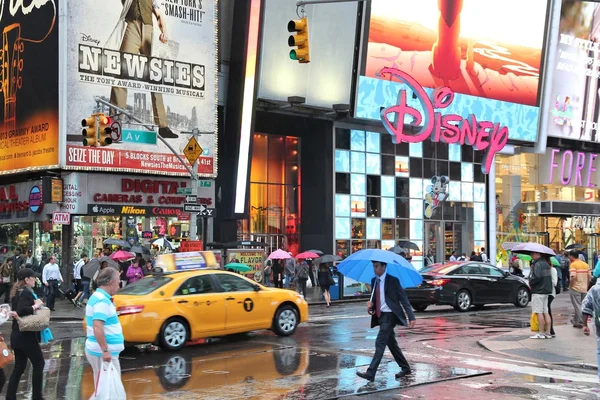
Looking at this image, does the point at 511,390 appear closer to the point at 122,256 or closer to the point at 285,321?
the point at 285,321

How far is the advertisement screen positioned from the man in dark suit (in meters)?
39.5

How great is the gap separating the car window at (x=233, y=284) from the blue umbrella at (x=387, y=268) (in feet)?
14.5

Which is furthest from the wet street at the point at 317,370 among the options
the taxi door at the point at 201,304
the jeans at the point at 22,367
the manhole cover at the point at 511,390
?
the jeans at the point at 22,367

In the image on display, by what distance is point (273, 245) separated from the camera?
40.2 meters

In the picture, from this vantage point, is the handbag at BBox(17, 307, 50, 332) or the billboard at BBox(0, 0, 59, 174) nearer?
the handbag at BBox(17, 307, 50, 332)

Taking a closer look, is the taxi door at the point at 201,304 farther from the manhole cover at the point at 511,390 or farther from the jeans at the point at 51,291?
the jeans at the point at 51,291

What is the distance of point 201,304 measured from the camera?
1516cm

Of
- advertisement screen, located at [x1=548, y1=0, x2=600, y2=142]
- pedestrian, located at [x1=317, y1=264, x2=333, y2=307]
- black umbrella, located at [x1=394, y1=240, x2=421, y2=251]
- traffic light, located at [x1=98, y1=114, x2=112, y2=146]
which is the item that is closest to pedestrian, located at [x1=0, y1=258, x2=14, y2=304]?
traffic light, located at [x1=98, y1=114, x2=112, y2=146]

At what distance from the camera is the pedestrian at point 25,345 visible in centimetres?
941

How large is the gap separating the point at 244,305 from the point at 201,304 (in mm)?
1065

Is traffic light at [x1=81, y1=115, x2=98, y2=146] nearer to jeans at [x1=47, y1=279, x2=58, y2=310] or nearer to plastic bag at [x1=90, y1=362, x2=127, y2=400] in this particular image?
jeans at [x1=47, y1=279, x2=58, y2=310]

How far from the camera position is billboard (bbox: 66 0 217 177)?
98.6 feet

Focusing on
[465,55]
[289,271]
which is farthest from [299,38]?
[465,55]

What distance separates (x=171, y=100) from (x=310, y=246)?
1121cm
